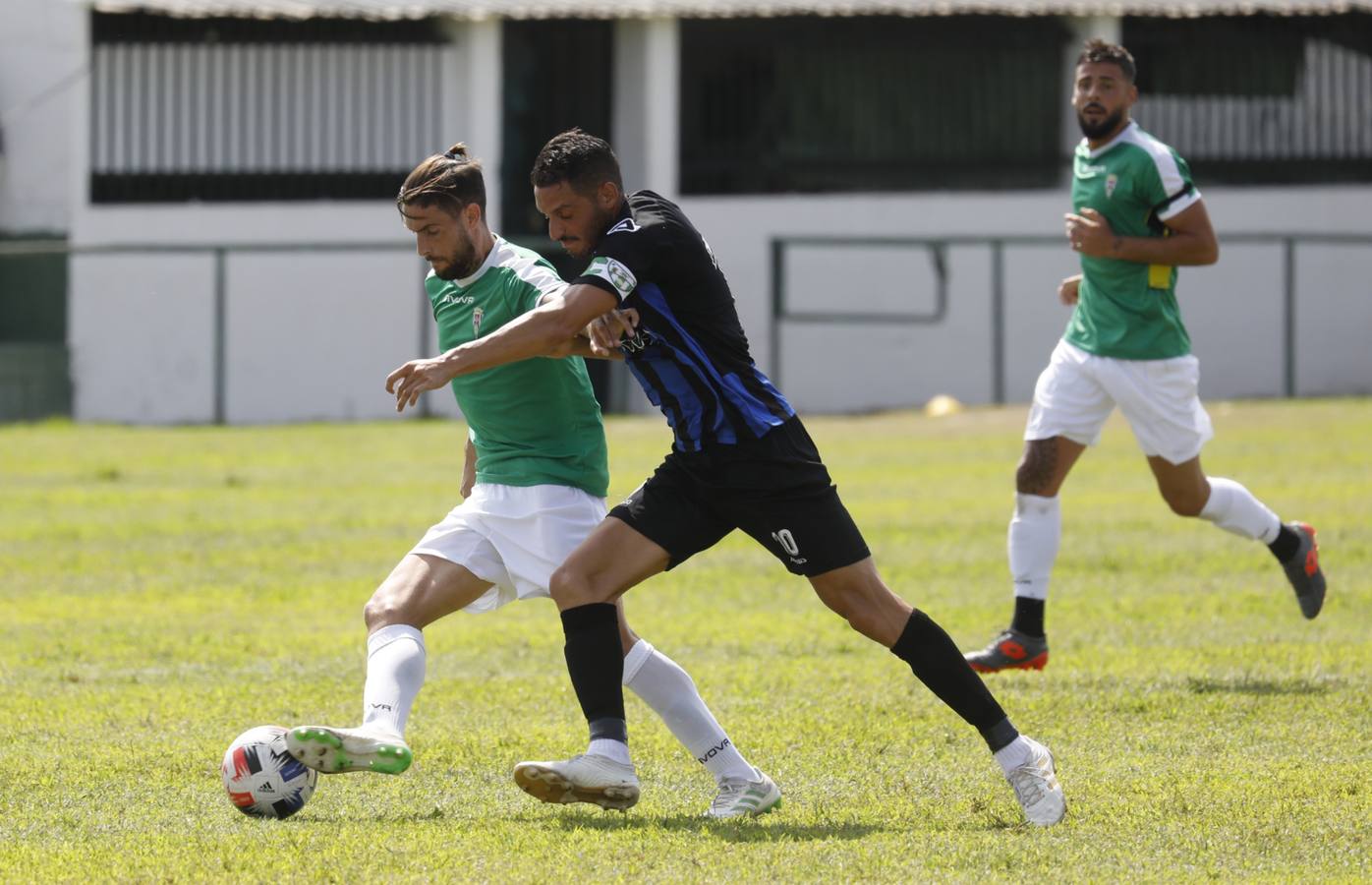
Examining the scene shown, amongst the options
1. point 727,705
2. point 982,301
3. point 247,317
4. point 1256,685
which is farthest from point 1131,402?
point 247,317

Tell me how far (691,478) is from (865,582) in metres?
0.58

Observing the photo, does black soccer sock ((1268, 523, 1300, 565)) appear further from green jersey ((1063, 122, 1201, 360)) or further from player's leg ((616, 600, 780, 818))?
player's leg ((616, 600, 780, 818))

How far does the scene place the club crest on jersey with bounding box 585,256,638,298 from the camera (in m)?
5.59

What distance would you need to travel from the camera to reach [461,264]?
622 centimetres

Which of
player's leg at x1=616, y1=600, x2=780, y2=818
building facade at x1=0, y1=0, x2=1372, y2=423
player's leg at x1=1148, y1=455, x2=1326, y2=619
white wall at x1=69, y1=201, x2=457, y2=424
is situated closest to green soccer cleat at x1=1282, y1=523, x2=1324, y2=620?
player's leg at x1=1148, y1=455, x2=1326, y2=619

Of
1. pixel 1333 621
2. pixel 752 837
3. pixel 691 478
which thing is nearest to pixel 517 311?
pixel 691 478

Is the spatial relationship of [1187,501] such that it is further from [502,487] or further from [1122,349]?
[502,487]

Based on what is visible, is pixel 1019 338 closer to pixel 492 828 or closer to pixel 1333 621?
pixel 1333 621

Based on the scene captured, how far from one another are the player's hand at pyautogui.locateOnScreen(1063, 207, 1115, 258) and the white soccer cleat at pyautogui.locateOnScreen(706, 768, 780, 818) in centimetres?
341

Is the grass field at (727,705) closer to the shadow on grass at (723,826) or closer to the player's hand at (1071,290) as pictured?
the shadow on grass at (723,826)

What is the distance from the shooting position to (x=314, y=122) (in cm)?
2634

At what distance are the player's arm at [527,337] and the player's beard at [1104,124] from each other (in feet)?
12.1

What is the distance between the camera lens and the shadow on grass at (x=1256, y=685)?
7797 millimetres

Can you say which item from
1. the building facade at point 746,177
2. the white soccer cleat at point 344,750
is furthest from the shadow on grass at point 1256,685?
the building facade at point 746,177
